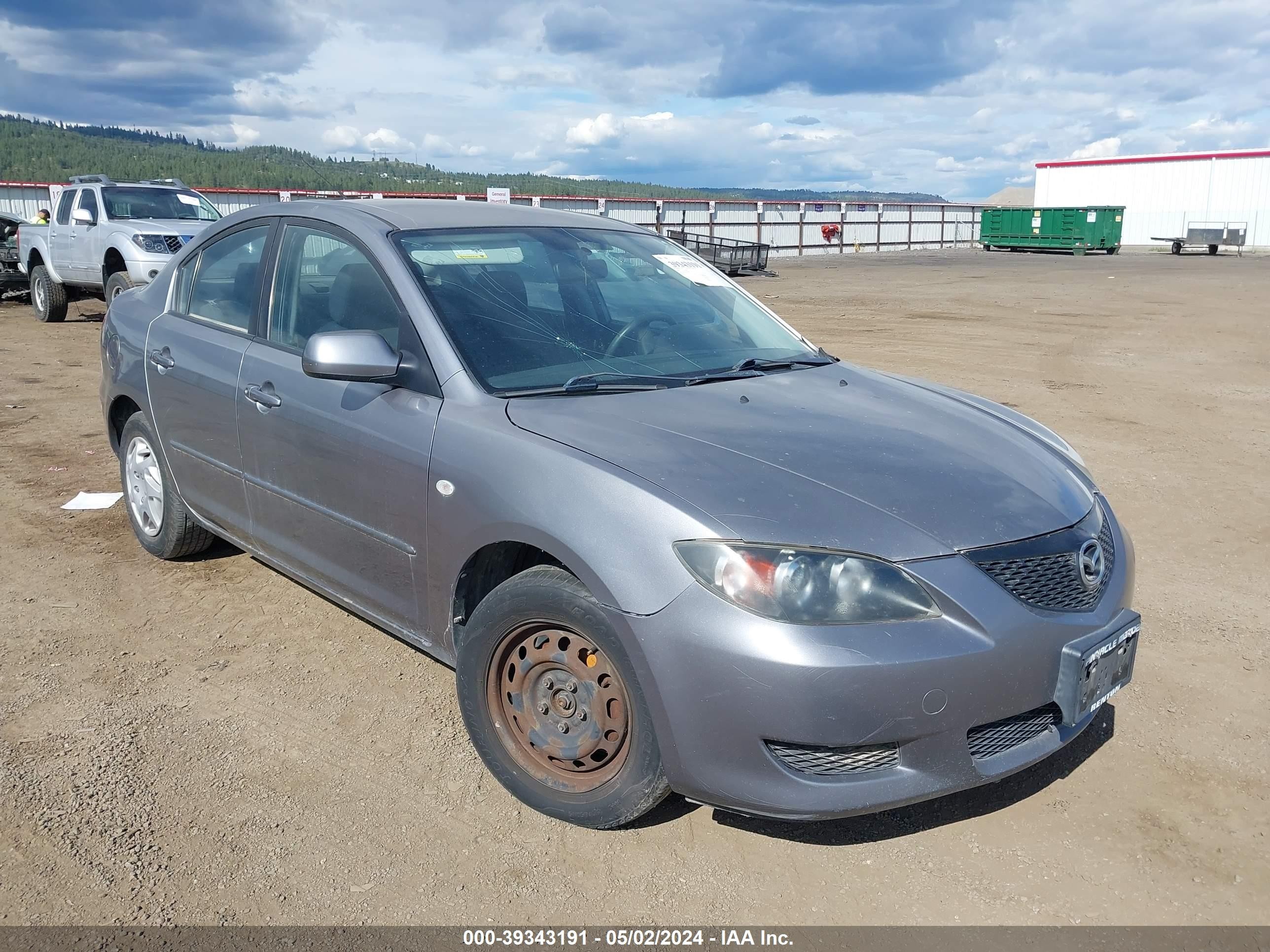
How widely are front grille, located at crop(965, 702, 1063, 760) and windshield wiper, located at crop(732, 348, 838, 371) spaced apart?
1.60 meters

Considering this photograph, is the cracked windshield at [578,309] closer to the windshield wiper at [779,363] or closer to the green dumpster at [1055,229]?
the windshield wiper at [779,363]

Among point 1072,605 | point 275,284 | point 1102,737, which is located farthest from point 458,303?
point 1102,737

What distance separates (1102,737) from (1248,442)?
555 centimetres

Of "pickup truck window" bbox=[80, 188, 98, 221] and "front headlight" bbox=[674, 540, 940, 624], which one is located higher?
"pickup truck window" bbox=[80, 188, 98, 221]

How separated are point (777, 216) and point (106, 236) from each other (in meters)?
33.1

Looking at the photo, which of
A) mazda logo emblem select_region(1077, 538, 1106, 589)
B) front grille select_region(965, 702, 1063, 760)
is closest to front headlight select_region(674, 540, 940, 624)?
front grille select_region(965, 702, 1063, 760)

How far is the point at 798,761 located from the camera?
8.40 ft

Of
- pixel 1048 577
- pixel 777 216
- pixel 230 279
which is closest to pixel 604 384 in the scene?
pixel 1048 577

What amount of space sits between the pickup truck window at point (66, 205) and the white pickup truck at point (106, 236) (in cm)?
1

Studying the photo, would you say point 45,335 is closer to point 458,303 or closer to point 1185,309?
point 458,303

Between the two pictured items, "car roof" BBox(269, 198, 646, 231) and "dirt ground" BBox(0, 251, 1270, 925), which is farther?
"car roof" BBox(269, 198, 646, 231)

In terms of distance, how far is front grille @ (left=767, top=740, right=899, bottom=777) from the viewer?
255 centimetres

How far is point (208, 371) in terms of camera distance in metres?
4.29

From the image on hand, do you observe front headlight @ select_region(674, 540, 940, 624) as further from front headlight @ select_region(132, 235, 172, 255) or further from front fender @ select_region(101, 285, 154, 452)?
front headlight @ select_region(132, 235, 172, 255)
